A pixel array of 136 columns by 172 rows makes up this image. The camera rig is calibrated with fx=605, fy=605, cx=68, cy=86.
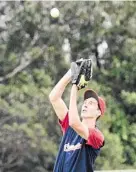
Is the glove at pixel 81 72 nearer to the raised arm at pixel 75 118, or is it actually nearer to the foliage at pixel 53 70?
the raised arm at pixel 75 118

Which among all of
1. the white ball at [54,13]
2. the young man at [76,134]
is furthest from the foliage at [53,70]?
the young man at [76,134]

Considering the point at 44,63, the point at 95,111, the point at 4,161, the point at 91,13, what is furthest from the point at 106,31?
the point at 95,111

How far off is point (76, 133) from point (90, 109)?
13cm

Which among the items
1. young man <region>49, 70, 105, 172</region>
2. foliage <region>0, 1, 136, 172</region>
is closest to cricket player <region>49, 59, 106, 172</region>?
young man <region>49, 70, 105, 172</region>

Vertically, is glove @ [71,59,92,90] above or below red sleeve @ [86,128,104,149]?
above

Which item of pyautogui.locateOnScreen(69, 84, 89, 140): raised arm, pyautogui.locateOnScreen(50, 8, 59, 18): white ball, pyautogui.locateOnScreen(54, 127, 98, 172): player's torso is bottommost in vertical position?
pyautogui.locateOnScreen(54, 127, 98, 172): player's torso

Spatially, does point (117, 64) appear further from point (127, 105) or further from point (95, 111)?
point (95, 111)

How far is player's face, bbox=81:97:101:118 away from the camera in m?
2.69

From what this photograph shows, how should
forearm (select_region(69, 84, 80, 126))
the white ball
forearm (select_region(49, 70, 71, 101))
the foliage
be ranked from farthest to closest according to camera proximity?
the foliage, the white ball, forearm (select_region(49, 70, 71, 101)), forearm (select_region(69, 84, 80, 126))

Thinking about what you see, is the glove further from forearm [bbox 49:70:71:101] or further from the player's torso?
the player's torso

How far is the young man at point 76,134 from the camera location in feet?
8.47

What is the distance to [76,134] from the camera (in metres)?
2.66

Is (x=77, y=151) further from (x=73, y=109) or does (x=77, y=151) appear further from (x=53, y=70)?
(x=53, y=70)

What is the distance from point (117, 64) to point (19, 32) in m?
1.98
